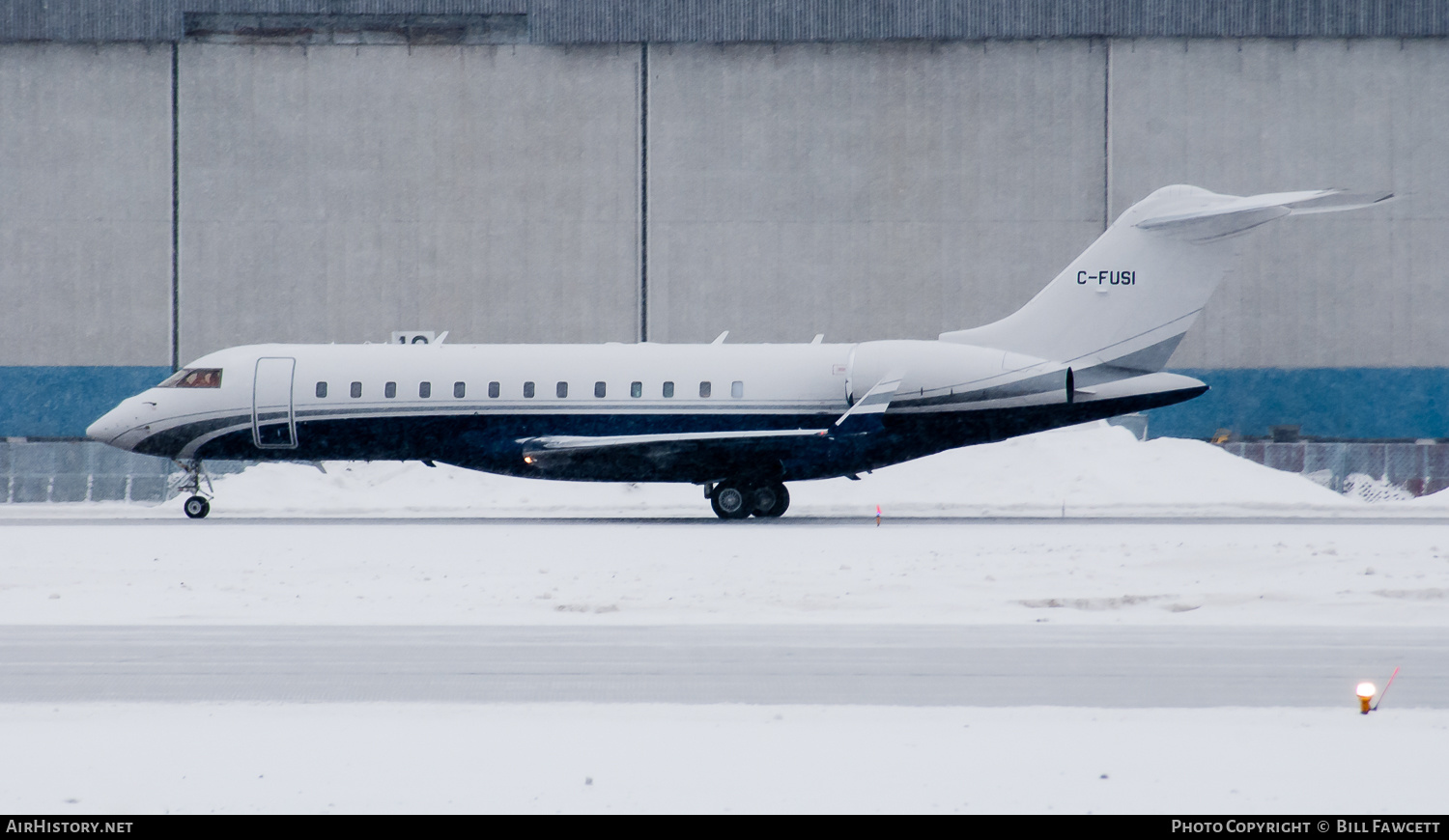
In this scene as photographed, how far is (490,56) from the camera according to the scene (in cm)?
3175

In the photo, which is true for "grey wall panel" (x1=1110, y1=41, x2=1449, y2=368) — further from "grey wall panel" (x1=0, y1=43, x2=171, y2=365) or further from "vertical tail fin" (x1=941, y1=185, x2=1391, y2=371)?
"grey wall panel" (x1=0, y1=43, x2=171, y2=365)

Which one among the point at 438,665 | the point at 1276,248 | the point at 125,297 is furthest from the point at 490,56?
the point at 438,665

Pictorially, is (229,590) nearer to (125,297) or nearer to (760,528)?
(760,528)

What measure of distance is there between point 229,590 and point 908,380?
1134cm

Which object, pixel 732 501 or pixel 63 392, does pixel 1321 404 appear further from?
pixel 63 392

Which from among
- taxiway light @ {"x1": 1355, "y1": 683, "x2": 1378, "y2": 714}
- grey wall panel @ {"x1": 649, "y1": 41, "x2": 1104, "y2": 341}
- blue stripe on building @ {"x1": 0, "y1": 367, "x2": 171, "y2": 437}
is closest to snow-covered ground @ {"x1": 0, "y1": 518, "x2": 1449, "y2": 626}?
taxiway light @ {"x1": 1355, "y1": 683, "x2": 1378, "y2": 714}

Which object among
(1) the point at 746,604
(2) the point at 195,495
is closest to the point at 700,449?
(2) the point at 195,495

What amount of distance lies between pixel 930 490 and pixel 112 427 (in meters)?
14.9

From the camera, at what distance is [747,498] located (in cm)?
2217

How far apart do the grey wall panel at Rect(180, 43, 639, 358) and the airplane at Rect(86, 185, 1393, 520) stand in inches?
347

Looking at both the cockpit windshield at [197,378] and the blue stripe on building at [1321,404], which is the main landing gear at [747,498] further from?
the blue stripe on building at [1321,404]

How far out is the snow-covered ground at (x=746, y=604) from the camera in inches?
244

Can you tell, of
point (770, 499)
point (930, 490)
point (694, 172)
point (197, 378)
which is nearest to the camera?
point (770, 499)

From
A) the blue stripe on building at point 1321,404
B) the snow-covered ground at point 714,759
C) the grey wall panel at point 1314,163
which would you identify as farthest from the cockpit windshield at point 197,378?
the blue stripe on building at point 1321,404
